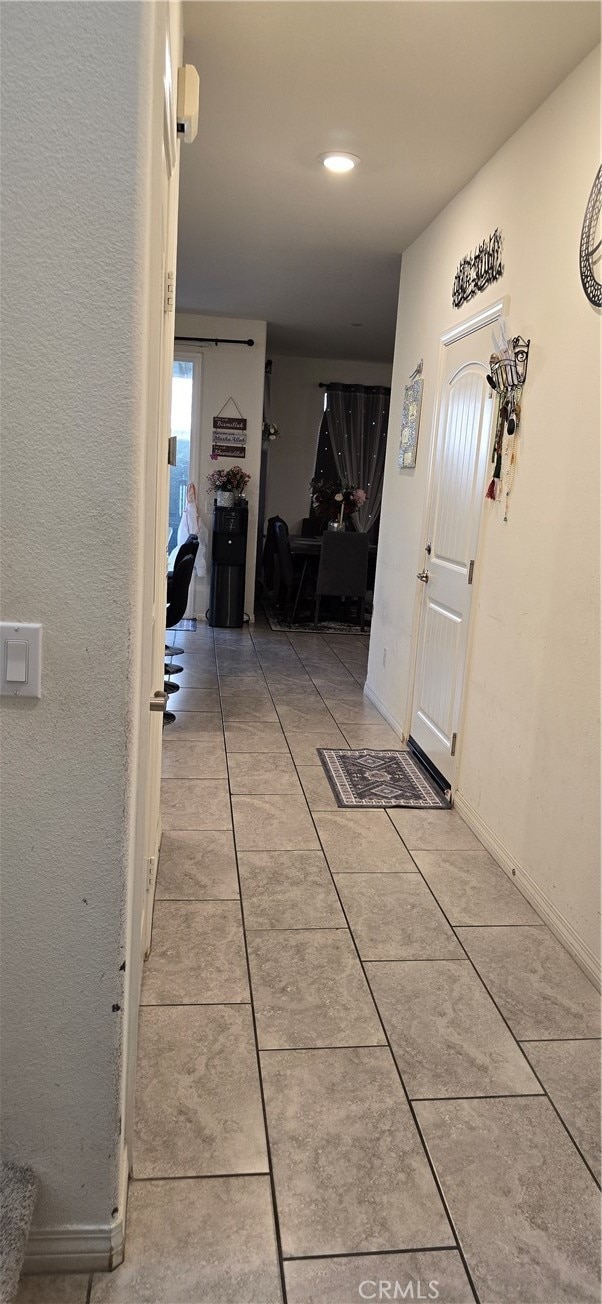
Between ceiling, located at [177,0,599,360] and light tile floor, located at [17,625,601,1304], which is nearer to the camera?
light tile floor, located at [17,625,601,1304]

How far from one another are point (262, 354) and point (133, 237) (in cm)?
666

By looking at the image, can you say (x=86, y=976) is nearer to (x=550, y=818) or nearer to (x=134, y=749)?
(x=134, y=749)

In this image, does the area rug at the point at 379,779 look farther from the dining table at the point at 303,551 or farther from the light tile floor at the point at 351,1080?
the dining table at the point at 303,551

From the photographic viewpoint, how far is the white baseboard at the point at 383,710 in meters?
4.55

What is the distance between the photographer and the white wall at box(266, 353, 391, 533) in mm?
9414

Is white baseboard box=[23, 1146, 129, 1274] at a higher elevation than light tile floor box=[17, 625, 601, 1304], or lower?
higher

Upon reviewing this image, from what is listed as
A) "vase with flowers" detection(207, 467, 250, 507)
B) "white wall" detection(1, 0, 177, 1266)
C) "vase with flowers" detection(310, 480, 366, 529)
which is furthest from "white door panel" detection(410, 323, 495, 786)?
"vase with flowers" detection(310, 480, 366, 529)

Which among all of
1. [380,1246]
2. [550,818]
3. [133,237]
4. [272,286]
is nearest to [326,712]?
[550,818]

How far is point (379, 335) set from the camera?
757 centimetres

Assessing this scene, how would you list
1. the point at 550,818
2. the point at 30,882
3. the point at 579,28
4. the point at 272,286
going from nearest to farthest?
the point at 30,882, the point at 579,28, the point at 550,818, the point at 272,286

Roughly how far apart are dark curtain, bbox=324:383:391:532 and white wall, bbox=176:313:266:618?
6.97ft

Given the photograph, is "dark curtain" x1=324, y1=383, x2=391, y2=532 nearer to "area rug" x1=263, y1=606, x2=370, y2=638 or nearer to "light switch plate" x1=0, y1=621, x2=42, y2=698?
"area rug" x1=263, y1=606, x2=370, y2=638

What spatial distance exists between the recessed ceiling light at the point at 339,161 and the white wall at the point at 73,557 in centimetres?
239

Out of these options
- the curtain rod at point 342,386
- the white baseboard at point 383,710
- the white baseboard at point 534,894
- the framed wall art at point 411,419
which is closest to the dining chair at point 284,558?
the curtain rod at point 342,386
